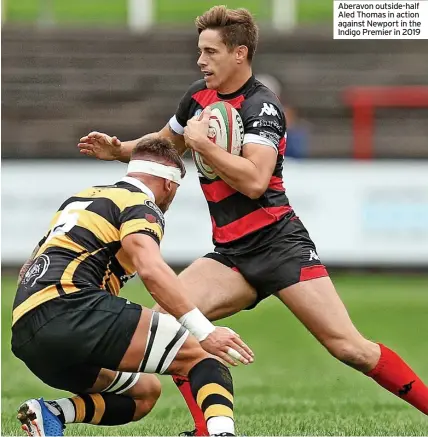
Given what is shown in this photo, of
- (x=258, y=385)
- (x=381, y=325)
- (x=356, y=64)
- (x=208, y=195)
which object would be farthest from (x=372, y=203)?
(x=208, y=195)

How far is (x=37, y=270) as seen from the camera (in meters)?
5.35

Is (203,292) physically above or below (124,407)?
above

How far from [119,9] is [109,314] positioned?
19.9 metres

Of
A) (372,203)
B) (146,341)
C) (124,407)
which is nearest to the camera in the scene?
(146,341)

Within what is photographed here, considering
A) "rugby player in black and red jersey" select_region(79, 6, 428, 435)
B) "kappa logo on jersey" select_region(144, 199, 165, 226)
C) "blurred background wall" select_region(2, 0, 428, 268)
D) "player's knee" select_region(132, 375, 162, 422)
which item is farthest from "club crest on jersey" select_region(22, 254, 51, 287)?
"blurred background wall" select_region(2, 0, 428, 268)

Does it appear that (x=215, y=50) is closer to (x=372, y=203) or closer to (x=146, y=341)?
(x=146, y=341)

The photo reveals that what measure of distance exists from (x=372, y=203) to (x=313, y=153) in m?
4.14

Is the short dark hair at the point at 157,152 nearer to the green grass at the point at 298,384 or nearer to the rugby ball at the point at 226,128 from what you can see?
the rugby ball at the point at 226,128

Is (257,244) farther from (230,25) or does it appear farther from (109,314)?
(109,314)

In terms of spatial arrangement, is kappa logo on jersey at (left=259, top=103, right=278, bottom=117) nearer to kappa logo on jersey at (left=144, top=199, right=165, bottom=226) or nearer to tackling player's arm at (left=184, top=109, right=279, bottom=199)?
tackling player's arm at (left=184, top=109, right=279, bottom=199)

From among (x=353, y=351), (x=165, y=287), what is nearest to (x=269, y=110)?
(x=353, y=351)

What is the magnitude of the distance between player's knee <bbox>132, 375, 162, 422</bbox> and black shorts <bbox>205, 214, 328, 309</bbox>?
78 cm

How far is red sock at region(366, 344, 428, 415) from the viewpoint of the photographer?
6.32m

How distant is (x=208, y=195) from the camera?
6.43 meters
